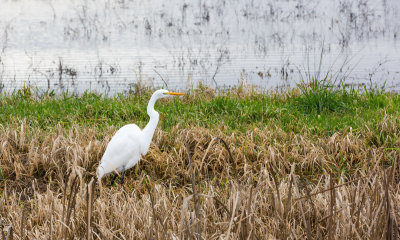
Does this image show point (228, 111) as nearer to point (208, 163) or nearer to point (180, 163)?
point (180, 163)

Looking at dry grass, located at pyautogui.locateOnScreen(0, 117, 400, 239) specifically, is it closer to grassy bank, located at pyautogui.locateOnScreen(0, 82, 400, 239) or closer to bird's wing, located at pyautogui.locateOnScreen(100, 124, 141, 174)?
grassy bank, located at pyautogui.locateOnScreen(0, 82, 400, 239)

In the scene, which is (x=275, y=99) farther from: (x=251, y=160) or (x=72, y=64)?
(x=72, y=64)

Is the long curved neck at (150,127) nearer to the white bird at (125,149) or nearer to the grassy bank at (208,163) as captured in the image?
the white bird at (125,149)

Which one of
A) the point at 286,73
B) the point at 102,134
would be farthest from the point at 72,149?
the point at 286,73

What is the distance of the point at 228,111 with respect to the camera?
18.4 feet

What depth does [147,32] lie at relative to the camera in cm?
1372

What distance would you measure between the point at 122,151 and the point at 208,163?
0.76m

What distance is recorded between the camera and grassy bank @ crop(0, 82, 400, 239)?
2459 millimetres

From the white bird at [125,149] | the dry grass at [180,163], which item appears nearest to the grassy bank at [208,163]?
the dry grass at [180,163]

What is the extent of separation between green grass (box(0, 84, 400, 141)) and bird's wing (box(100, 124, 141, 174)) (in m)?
1.22

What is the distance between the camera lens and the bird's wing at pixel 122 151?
3.54 metres

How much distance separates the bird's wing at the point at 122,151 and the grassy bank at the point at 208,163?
19cm

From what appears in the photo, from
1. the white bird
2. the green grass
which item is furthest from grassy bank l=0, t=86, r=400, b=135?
the white bird

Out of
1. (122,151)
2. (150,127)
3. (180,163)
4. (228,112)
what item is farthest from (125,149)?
(228,112)
